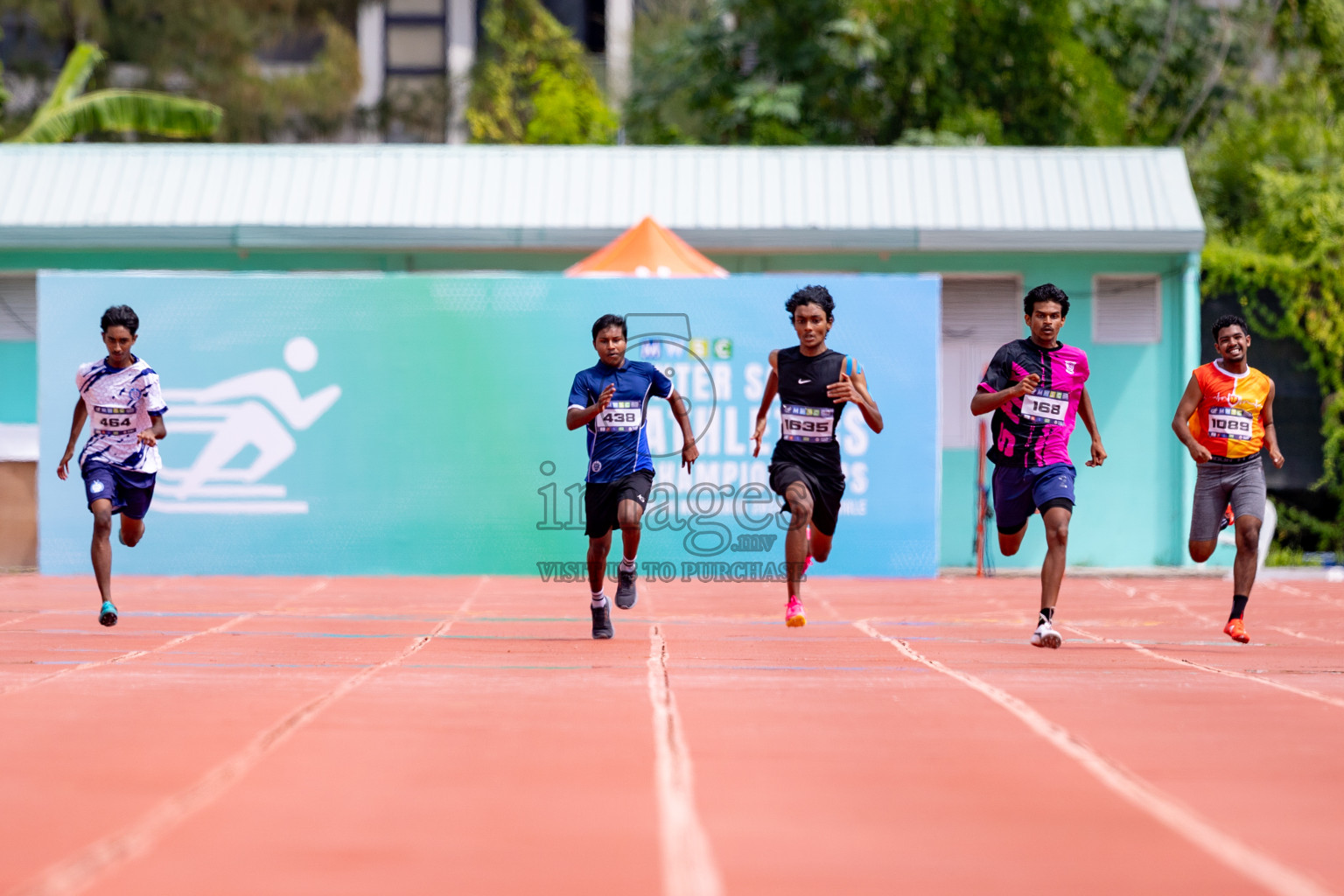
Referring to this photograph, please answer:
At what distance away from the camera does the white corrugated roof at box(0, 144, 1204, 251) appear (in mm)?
16234

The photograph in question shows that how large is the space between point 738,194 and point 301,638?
8.90 meters

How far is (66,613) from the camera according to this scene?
10.7 meters

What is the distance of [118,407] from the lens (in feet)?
31.9

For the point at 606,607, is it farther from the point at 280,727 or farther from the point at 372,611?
the point at 280,727

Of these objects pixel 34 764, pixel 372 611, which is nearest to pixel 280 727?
pixel 34 764

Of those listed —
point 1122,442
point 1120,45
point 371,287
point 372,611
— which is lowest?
point 372,611

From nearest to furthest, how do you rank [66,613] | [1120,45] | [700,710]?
1. [700,710]
2. [66,613]
3. [1120,45]

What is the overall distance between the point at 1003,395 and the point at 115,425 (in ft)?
17.8

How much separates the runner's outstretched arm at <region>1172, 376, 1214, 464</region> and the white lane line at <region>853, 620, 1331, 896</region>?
288cm

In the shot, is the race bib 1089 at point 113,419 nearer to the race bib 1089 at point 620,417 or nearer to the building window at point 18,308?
the race bib 1089 at point 620,417

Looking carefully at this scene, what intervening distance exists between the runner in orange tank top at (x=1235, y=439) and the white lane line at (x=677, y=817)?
4.14 m

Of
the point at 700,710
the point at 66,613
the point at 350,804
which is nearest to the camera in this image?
the point at 350,804

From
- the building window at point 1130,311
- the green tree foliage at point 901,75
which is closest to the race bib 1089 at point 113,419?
Result: the building window at point 1130,311

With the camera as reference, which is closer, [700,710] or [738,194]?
[700,710]
